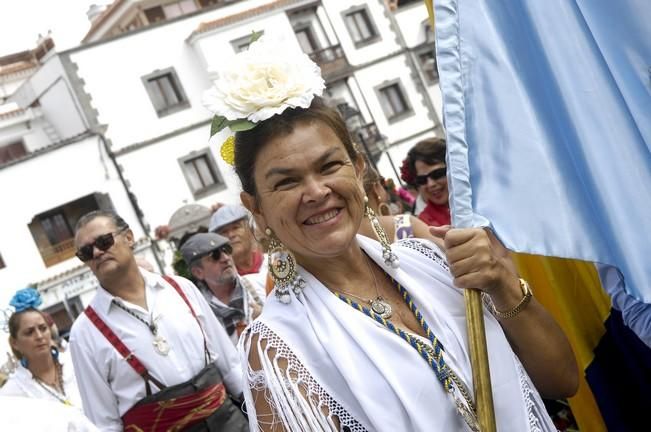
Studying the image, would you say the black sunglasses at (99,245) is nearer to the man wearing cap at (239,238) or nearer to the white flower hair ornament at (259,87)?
the man wearing cap at (239,238)

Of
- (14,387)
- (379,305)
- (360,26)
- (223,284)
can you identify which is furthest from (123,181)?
(379,305)

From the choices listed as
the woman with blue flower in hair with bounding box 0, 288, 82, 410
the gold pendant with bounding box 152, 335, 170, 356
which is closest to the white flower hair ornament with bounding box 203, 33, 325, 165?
the gold pendant with bounding box 152, 335, 170, 356

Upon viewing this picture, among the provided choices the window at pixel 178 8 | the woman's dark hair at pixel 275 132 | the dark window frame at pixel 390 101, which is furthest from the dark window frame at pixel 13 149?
the woman's dark hair at pixel 275 132

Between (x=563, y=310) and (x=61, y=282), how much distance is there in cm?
2231

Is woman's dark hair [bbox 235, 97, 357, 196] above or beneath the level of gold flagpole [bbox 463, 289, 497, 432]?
above

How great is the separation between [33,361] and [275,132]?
4365mm

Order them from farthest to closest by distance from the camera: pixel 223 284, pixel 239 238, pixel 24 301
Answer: pixel 239 238, pixel 24 301, pixel 223 284

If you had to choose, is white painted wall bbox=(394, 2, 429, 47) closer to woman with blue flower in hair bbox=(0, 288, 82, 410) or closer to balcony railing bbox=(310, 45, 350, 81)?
balcony railing bbox=(310, 45, 350, 81)

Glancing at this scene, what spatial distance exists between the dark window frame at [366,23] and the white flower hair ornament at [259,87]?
90.1 feet

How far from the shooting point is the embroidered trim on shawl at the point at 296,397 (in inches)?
69.5

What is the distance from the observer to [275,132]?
197 cm

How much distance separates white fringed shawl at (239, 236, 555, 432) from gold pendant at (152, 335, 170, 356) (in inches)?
81.0

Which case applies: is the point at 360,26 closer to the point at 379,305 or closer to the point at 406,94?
the point at 406,94

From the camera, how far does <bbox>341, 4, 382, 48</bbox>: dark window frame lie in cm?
2870
